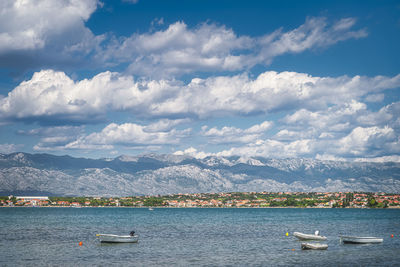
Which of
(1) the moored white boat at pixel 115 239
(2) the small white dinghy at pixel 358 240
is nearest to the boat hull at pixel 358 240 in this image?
(2) the small white dinghy at pixel 358 240

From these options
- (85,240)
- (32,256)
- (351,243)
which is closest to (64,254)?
(32,256)

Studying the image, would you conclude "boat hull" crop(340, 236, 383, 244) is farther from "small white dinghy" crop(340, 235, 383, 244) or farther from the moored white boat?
the moored white boat

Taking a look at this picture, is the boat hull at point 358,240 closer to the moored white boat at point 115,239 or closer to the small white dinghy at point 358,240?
the small white dinghy at point 358,240

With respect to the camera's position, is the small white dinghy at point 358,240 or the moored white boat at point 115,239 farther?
the small white dinghy at point 358,240

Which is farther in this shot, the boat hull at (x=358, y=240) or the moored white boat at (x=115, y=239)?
the boat hull at (x=358, y=240)

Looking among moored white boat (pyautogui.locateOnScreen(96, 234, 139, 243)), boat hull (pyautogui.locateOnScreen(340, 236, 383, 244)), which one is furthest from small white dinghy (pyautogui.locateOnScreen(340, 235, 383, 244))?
moored white boat (pyautogui.locateOnScreen(96, 234, 139, 243))

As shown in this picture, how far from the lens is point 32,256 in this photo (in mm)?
51469

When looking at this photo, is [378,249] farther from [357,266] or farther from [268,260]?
[268,260]

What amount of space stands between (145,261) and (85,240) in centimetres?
2455

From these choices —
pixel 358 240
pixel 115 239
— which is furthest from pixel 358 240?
pixel 115 239

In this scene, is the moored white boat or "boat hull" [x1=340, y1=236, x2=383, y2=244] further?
"boat hull" [x1=340, y1=236, x2=383, y2=244]

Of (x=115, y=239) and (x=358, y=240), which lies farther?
(x=115, y=239)

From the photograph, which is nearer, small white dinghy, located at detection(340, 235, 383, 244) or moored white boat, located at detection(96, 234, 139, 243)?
moored white boat, located at detection(96, 234, 139, 243)

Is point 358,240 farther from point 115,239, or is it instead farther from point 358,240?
point 115,239
